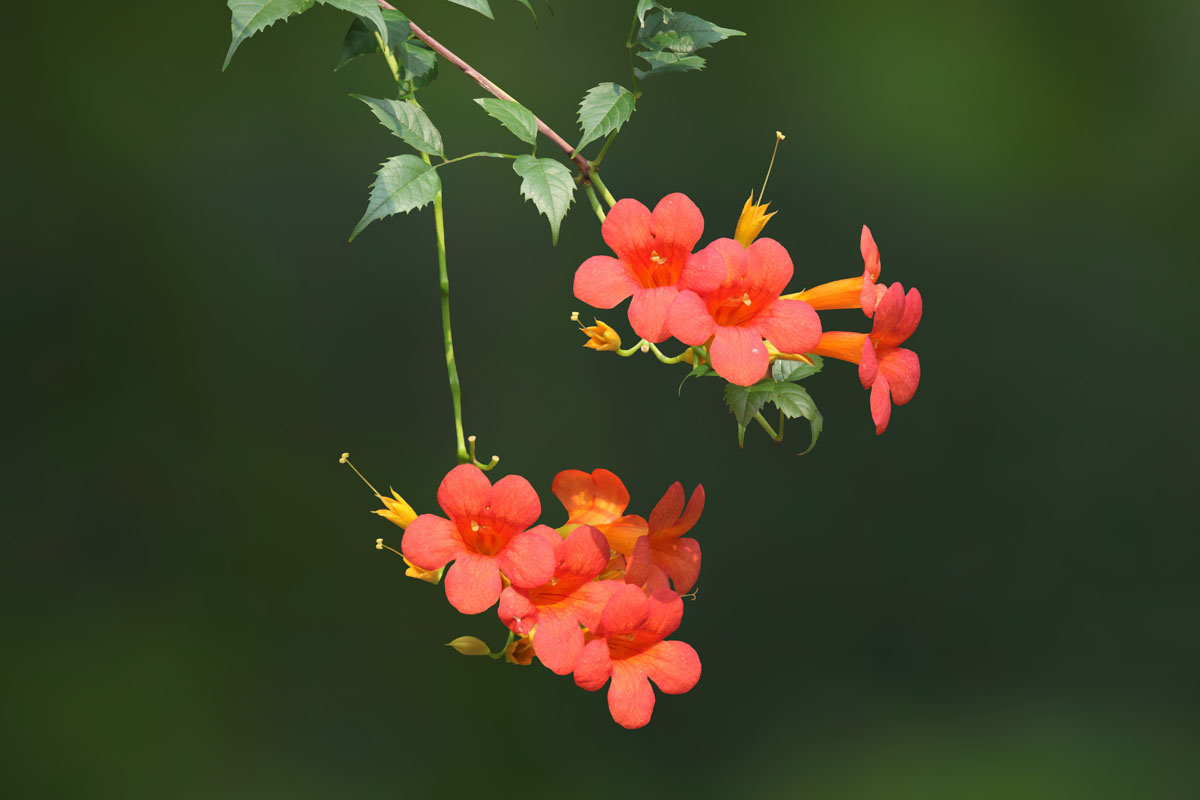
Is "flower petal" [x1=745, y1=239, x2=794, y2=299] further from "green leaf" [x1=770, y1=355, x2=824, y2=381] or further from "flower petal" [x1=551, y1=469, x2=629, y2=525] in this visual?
"flower petal" [x1=551, y1=469, x2=629, y2=525]

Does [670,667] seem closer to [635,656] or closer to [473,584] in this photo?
[635,656]

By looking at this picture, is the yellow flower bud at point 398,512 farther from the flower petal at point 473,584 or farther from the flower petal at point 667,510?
the flower petal at point 667,510

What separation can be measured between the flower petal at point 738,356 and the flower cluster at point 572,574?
200mm

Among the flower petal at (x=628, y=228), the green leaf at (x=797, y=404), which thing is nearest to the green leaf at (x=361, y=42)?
the flower petal at (x=628, y=228)

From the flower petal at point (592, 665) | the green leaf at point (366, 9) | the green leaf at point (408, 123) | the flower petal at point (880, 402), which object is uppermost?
the green leaf at point (366, 9)

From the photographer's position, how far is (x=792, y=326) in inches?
39.2

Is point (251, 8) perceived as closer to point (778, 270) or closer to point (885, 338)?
point (778, 270)

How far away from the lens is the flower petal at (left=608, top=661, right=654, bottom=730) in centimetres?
103

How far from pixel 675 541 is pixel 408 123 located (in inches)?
21.4

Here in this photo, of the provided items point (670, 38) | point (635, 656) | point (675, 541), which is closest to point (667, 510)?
point (675, 541)

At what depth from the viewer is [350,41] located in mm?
1220

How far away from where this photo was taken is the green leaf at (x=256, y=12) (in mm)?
978

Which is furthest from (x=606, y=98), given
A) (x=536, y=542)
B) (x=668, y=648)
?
(x=668, y=648)

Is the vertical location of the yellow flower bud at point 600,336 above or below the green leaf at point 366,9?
below
